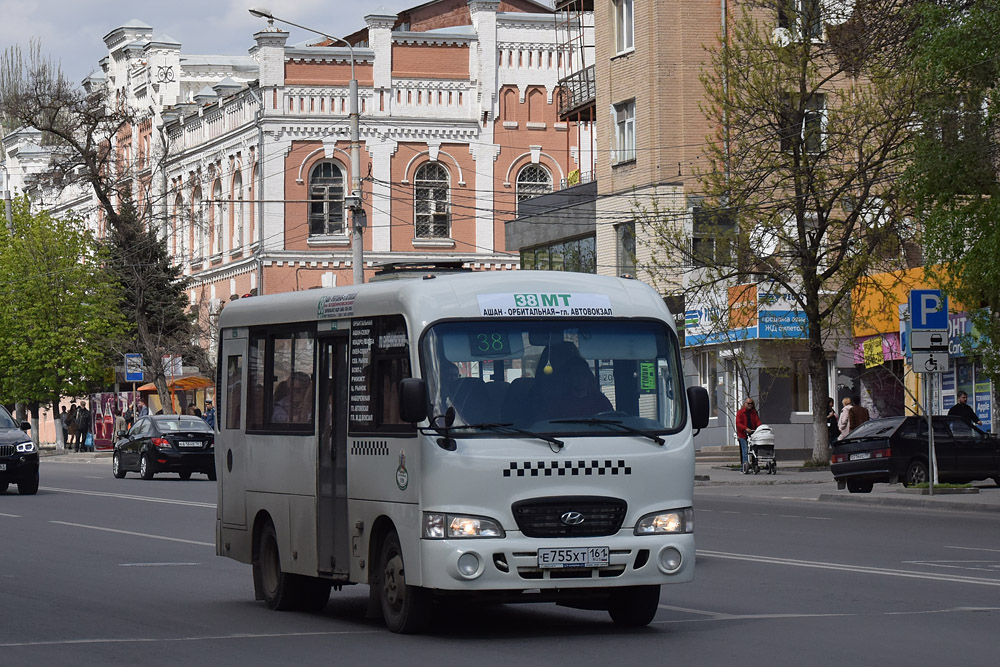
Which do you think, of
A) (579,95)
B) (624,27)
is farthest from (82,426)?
(624,27)

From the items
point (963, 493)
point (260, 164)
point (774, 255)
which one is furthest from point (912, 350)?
point (260, 164)

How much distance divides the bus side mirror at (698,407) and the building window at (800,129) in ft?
91.2

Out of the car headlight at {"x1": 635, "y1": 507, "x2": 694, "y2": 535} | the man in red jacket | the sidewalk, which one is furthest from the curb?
the car headlight at {"x1": 635, "y1": 507, "x2": 694, "y2": 535}

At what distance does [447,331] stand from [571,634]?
2.19m

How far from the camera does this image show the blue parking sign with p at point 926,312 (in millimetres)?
30297

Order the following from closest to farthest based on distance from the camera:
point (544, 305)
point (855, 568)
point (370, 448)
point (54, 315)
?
point (544, 305), point (370, 448), point (855, 568), point (54, 315)

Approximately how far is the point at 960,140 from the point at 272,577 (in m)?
15.7

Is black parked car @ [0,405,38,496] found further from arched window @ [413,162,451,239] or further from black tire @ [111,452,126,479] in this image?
arched window @ [413,162,451,239]

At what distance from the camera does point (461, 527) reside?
11758 millimetres

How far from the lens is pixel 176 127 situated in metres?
74.3

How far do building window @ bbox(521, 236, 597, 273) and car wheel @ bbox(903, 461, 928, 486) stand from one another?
21.2 metres

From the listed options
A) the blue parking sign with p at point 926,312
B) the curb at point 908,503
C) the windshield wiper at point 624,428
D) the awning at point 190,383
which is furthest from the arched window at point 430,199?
the windshield wiper at point 624,428

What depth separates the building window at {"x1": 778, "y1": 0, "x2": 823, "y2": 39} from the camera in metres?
39.6

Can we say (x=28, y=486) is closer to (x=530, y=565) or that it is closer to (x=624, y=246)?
(x=624, y=246)
